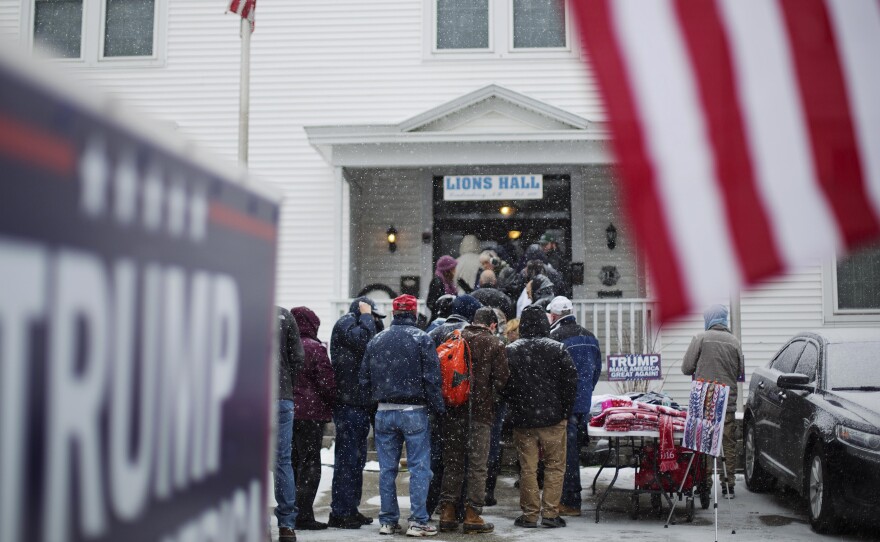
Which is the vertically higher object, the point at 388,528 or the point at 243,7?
the point at 243,7

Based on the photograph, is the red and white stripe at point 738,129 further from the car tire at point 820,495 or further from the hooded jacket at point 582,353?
the hooded jacket at point 582,353

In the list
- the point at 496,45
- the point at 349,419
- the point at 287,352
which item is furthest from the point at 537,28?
the point at 287,352

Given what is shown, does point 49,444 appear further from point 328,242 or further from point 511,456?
point 328,242

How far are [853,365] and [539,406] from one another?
2.75m

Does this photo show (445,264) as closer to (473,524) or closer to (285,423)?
(473,524)

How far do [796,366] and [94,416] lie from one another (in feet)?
28.3

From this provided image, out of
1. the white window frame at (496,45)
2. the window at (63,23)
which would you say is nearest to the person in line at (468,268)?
the white window frame at (496,45)

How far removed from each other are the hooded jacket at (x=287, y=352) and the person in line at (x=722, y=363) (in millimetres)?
4307

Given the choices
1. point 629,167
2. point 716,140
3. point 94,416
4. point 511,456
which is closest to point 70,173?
point 94,416

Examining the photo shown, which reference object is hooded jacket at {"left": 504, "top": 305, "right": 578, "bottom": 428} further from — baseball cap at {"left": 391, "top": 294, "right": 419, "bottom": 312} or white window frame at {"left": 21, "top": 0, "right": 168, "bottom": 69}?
white window frame at {"left": 21, "top": 0, "right": 168, "bottom": 69}

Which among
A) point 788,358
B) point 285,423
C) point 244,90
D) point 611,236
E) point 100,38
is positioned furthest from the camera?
point 100,38

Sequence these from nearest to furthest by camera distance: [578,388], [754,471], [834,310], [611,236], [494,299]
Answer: [578,388] → [754,471] → [494,299] → [834,310] → [611,236]

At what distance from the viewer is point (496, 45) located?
14.9 meters

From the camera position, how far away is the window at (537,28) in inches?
589
